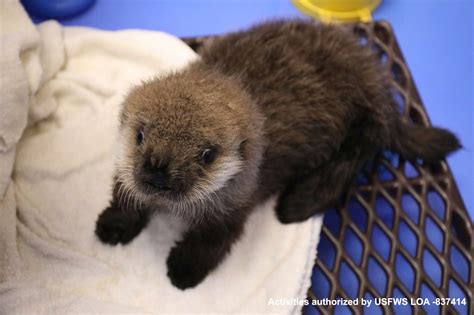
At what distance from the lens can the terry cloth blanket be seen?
45.8 inches

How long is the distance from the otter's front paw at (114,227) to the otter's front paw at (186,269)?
14 cm

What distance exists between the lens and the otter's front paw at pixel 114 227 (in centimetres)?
118

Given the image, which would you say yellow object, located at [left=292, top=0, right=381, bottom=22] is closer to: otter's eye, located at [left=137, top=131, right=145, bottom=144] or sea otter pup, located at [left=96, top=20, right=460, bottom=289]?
sea otter pup, located at [left=96, top=20, right=460, bottom=289]

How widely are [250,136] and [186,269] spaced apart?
41 centimetres

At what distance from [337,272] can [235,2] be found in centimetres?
110

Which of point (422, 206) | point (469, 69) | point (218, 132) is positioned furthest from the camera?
point (469, 69)

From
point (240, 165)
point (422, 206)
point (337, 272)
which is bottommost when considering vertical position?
point (337, 272)

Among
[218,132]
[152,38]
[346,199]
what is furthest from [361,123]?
[152,38]

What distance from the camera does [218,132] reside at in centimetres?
85

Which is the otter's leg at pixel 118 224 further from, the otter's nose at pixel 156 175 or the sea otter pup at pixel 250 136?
the otter's nose at pixel 156 175

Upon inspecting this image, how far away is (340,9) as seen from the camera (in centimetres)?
167

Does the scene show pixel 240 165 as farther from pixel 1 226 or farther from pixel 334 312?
pixel 1 226

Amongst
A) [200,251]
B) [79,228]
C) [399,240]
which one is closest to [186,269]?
[200,251]

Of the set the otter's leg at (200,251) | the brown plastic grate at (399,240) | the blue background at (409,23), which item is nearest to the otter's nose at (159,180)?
the otter's leg at (200,251)
